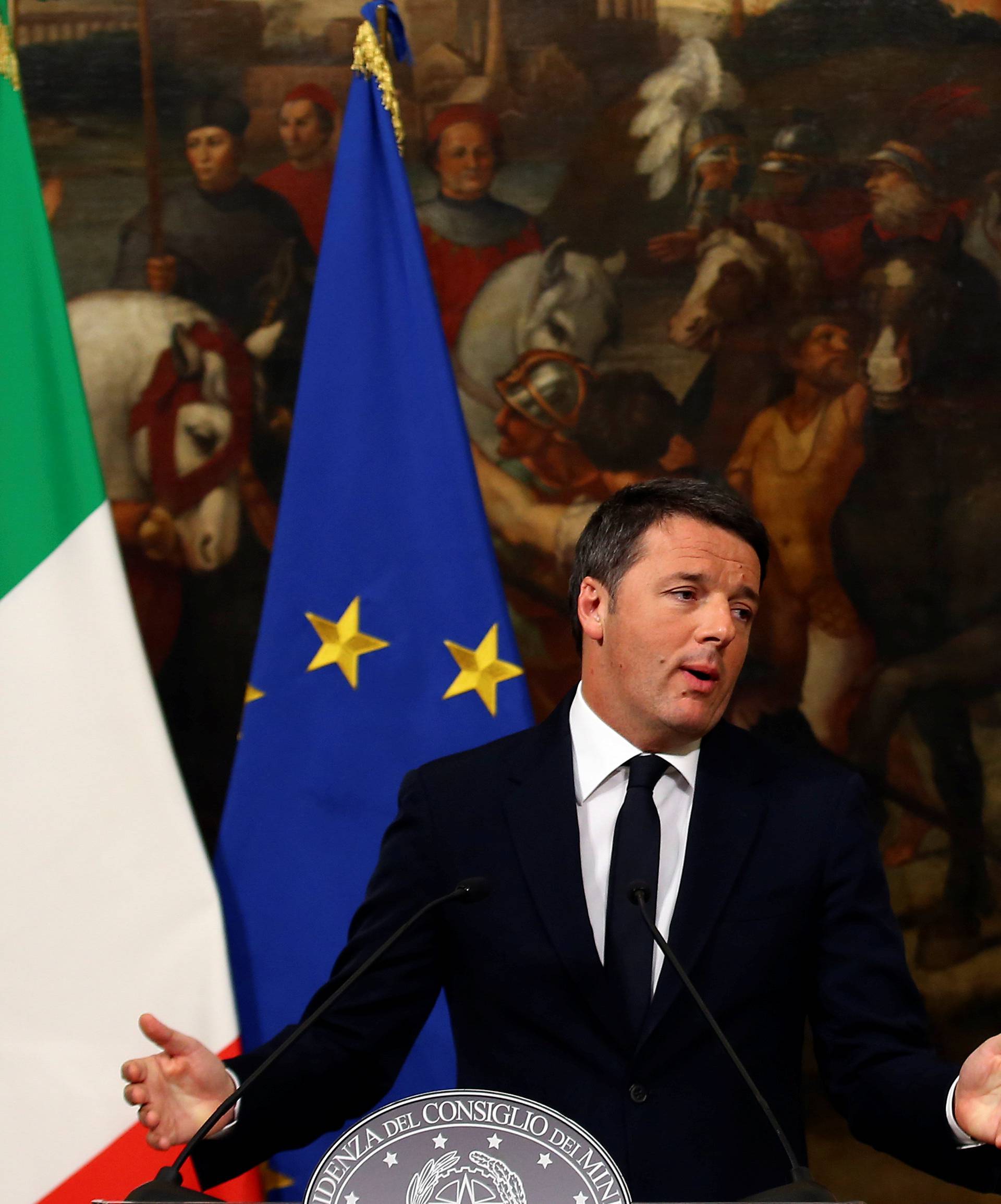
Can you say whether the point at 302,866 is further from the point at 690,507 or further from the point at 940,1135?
the point at 940,1135

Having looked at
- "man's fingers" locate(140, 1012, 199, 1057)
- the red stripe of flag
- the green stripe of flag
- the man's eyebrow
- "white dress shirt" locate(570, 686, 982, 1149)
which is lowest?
the red stripe of flag

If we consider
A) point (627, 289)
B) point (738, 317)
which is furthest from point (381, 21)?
point (738, 317)

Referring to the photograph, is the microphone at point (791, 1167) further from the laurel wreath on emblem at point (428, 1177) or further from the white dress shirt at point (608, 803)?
the white dress shirt at point (608, 803)

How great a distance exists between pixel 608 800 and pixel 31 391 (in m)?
1.70

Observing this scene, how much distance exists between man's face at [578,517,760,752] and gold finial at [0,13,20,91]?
2047 millimetres

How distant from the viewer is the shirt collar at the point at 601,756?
2369mm

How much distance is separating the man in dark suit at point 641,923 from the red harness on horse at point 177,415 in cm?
200

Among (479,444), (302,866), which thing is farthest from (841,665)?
(302,866)

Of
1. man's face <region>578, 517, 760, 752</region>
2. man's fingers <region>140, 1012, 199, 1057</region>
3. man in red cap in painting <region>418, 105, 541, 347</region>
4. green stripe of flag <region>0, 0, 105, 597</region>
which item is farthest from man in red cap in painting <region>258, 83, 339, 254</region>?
man's fingers <region>140, 1012, 199, 1057</region>

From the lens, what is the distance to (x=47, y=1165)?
2713 millimetres

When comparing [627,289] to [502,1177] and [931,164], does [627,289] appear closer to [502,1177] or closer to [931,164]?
[931,164]

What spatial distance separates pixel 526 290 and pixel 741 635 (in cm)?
226

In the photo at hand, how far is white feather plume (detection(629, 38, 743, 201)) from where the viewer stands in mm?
4199

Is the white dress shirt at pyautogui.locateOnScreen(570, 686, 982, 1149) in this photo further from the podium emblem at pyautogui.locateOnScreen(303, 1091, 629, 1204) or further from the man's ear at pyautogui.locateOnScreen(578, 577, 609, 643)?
the podium emblem at pyautogui.locateOnScreen(303, 1091, 629, 1204)
